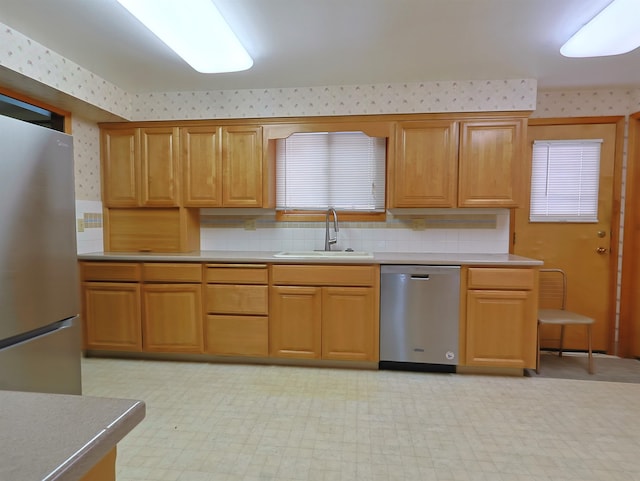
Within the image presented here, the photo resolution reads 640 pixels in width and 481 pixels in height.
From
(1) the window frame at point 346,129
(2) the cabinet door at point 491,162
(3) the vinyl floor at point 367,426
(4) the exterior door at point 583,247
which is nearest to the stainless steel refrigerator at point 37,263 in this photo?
(3) the vinyl floor at point 367,426

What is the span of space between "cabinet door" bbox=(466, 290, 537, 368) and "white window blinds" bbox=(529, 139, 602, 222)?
104 centimetres

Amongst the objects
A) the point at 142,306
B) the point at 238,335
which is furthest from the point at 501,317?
the point at 142,306

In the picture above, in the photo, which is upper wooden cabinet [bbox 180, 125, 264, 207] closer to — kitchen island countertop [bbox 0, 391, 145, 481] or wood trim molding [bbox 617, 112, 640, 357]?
kitchen island countertop [bbox 0, 391, 145, 481]

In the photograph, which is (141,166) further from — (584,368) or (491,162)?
(584,368)

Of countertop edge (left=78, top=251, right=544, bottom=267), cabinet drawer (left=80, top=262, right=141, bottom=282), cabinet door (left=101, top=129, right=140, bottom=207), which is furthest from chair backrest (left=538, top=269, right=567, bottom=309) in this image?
cabinet door (left=101, top=129, right=140, bottom=207)

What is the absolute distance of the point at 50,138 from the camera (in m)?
1.73

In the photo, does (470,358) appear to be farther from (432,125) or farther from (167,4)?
(167,4)

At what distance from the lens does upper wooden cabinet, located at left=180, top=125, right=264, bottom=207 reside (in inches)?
122

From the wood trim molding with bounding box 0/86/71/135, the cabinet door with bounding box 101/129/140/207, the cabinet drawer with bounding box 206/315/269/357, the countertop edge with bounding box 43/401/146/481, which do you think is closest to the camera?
the countertop edge with bounding box 43/401/146/481

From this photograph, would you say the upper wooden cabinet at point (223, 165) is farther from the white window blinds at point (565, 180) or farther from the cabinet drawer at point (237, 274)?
the white window blinds at point (565, 180)

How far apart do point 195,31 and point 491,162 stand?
233 centimetres

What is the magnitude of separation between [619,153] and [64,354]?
434cm

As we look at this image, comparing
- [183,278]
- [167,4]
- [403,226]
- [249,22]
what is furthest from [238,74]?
[403,226]

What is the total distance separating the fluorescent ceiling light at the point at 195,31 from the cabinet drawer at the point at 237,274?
4.72ft
